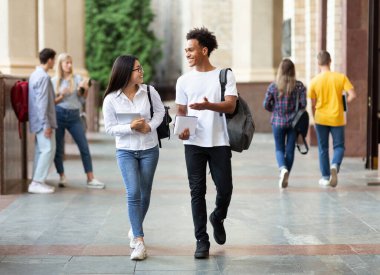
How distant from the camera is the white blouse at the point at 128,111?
7.74 meters

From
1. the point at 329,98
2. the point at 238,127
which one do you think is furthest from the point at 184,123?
the point at 329,98

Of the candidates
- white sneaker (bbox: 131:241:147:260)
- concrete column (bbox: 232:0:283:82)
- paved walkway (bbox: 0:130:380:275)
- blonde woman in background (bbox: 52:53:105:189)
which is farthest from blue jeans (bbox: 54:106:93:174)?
concrete column (bbox: 232:0:283:82)

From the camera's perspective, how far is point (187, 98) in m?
7.65

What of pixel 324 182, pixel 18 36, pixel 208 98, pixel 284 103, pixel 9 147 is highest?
pixel 18 36

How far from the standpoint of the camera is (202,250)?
7.59 metres

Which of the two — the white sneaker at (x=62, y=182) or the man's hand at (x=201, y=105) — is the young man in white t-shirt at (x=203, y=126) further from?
the white sneaker at (x=62, y=182)

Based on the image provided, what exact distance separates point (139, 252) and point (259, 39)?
1921 cm

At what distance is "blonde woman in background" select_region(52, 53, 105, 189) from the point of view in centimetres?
1284

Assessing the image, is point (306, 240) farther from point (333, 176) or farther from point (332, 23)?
point (332, 23)

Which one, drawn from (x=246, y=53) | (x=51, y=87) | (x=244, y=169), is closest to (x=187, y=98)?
(x=51, y=87)

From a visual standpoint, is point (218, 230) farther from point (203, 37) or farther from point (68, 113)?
point (68, 113)

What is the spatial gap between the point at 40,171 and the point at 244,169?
431 centimetres

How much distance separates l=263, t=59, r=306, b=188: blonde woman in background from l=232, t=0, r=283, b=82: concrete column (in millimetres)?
13687

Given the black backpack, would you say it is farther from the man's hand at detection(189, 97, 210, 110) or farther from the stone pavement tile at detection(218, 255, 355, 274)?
the stone pavement tile at detection(218, 255, 355, 274)
